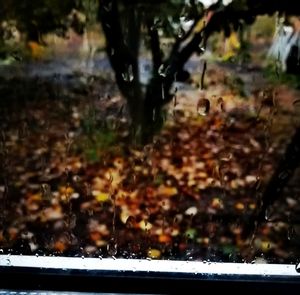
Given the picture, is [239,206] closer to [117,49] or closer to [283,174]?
[283,174]

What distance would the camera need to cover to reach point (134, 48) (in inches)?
109

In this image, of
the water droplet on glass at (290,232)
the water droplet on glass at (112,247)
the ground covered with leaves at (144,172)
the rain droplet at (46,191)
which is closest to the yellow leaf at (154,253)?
the ground covered with leaves at (144,172)

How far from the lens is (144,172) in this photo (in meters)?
3.22

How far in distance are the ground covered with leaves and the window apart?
0.01 m

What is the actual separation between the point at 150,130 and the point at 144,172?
0.38 meters

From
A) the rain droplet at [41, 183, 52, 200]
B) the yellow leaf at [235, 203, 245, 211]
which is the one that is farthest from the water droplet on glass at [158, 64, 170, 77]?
the rain droplet at [41, 183, 52, 200]

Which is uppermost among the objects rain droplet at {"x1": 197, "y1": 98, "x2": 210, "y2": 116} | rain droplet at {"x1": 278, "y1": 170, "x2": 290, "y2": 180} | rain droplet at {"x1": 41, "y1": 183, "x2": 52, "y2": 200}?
rain droplet at {"x1": 197, "y1": 98, "x2": 210, "y2": 116}

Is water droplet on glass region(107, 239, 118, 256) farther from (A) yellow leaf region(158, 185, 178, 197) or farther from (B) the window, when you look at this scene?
(A) yellow leaf region(158, 185, 178, 197)

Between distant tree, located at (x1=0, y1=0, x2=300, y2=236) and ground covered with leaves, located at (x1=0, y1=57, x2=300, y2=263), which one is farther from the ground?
distant tree, located at (x1=0, y1=0, x2=300, y2=236)

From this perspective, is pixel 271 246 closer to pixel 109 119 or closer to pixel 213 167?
pixel 213 167

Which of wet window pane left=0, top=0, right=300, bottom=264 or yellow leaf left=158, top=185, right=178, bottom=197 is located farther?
yellow leaf left=158, top=185, right=178, bottom=197

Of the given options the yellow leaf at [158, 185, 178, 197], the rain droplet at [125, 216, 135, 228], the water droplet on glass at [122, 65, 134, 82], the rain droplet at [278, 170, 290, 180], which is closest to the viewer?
the rain droplet at [125, 216, 135, 228]

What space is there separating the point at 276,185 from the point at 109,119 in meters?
1.62

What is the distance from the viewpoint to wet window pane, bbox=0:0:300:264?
2350 mm
